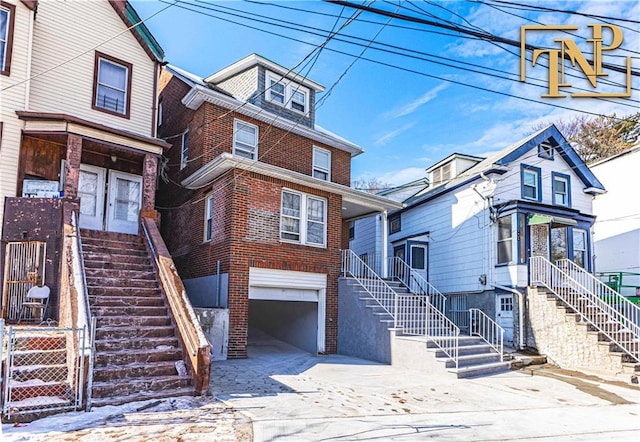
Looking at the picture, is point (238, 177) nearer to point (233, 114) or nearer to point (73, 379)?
point (233, 114)

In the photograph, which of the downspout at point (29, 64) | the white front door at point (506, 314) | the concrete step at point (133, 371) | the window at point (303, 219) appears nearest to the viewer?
the concrete step at point (133, 371)

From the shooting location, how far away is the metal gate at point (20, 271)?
9555mm

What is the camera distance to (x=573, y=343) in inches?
462

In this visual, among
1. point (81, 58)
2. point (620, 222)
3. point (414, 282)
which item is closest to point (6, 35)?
point (81, 58)

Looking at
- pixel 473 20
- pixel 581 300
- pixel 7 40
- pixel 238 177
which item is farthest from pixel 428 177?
pixel 7 40

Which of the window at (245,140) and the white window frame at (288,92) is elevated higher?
the white window frame at (288,92)

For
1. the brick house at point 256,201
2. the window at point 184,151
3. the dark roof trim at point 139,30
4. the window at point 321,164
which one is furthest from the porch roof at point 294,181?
the dark roof trim at point 139,30

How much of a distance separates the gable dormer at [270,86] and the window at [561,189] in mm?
9003

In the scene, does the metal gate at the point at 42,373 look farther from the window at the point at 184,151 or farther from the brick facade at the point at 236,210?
the window at the point at 184,151

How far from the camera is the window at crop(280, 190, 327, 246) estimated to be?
13.2 meters

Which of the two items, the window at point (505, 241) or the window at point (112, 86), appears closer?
the window at point (112, 86)

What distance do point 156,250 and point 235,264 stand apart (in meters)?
2.15

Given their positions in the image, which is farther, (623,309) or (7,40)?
(623,309)

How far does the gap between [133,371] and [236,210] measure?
17.9ft
